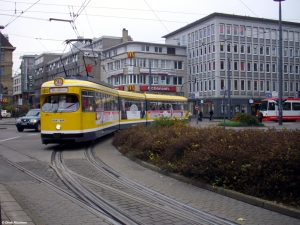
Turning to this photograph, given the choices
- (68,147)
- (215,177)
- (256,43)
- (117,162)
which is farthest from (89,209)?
(256,43)

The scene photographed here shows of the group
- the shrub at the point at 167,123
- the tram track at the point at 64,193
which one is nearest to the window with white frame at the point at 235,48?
the shrub at the point at 167,123

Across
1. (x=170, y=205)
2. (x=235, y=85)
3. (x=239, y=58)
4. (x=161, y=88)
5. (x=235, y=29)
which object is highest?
(x=235, y=29)

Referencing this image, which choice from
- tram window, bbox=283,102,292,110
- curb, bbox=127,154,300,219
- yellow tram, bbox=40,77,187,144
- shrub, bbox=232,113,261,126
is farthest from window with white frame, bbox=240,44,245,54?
curb, bbox=127,154,300,219

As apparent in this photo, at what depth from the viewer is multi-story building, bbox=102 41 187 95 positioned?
65750 millimetres

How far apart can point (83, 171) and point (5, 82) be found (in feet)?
231

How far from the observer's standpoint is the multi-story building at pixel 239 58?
6188 centimetres

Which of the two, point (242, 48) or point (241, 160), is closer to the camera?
point (241, 160)

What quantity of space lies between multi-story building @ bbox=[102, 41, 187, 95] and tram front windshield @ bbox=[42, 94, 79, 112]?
48.6 meters

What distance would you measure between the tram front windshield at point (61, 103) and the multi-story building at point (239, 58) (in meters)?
47.8

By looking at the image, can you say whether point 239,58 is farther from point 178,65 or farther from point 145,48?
point 145,48

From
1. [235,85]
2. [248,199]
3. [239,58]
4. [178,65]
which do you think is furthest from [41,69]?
[248,199]

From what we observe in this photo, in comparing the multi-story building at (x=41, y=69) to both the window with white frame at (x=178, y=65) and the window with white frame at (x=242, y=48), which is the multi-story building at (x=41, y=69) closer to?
the window with white frame at (x=178, y=65)

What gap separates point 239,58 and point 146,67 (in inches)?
657

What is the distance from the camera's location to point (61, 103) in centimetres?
1569
